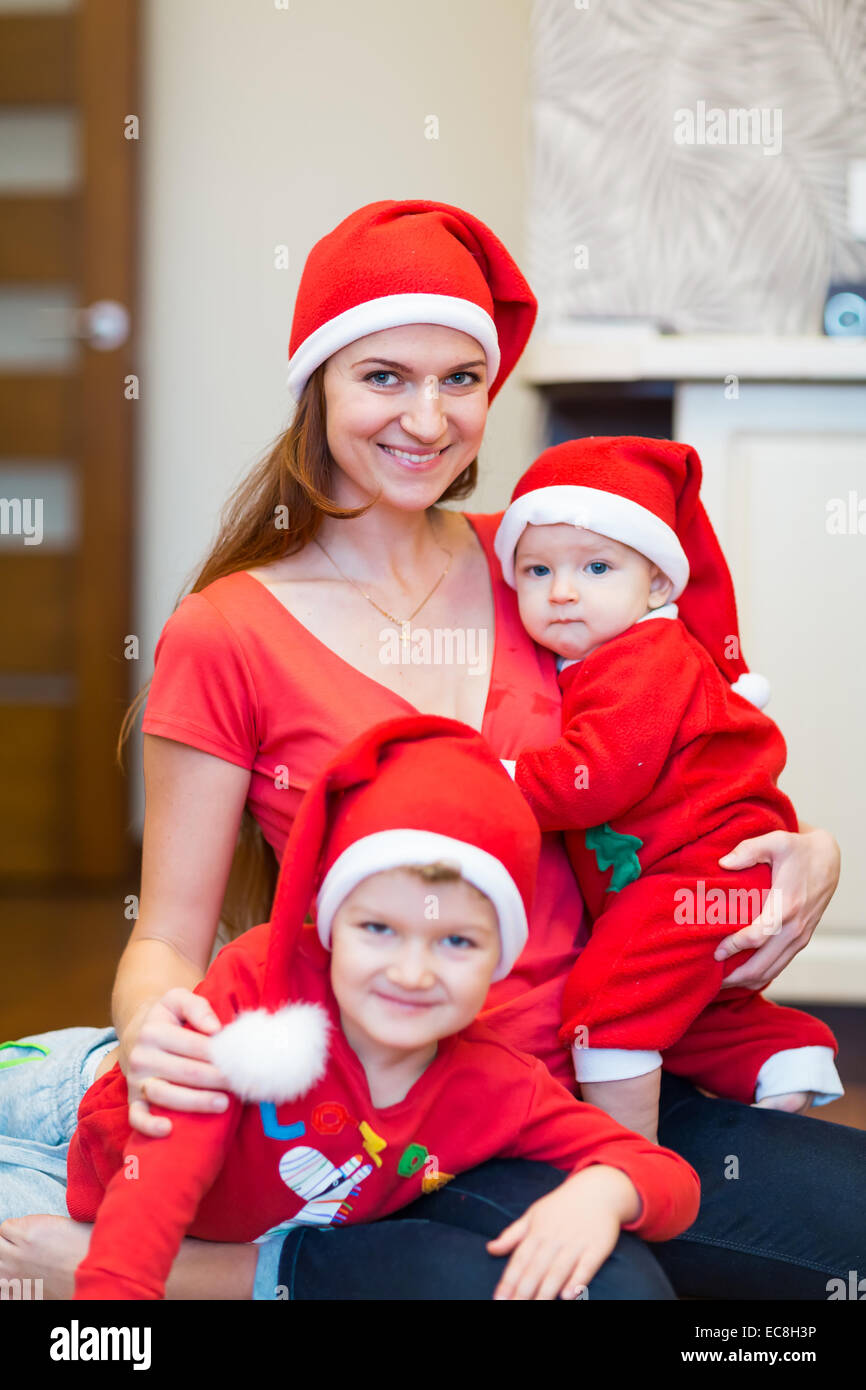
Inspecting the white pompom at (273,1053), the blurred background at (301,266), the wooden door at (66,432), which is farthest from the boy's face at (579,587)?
the wooden door at (66,432)

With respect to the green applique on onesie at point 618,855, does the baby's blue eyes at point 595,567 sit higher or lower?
higher

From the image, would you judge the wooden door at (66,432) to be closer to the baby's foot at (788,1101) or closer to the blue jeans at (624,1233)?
the blue jeans at (624,1233)

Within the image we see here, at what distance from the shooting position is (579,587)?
1198 millimetres

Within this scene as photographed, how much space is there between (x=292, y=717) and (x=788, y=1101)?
59cm

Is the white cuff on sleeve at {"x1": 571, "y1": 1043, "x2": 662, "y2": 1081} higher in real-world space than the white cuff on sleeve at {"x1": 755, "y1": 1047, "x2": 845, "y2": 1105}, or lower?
higher

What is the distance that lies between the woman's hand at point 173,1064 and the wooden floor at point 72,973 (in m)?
1.16

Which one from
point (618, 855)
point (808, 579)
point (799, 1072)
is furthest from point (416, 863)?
point (808, 579)

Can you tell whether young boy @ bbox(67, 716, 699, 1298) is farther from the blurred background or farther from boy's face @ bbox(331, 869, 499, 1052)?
the blurred background

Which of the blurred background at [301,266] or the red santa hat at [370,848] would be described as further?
the blurred background at [301,266]

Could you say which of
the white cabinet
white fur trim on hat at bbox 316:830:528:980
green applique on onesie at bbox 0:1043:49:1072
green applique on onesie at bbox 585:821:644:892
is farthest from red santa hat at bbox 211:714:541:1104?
the white cabinet

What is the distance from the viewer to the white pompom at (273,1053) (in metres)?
0.87

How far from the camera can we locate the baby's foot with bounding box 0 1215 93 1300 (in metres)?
1.04

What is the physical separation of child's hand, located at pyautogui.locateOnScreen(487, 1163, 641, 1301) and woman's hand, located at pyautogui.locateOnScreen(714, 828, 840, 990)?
31 centimetres
